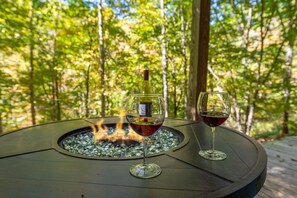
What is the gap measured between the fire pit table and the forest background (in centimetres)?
274

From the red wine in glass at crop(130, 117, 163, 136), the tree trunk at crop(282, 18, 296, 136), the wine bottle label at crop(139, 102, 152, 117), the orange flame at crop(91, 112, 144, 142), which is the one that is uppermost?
the tree trunk at crop(282, 18, 296, 136)

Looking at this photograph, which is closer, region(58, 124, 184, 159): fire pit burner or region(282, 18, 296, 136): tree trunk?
region(58, 124, 184, 159): fire pit burner

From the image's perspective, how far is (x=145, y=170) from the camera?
26.7 inches

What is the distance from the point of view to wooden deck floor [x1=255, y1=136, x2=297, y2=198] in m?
1.68

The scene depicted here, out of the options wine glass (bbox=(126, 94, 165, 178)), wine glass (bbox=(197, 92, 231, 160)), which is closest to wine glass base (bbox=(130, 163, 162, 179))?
wine glass (bbox=(126, 94, 165, 178))

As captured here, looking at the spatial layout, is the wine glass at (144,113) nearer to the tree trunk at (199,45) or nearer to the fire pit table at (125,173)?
the fire pit table at (125,173)

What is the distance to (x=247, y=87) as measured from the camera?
362 cm

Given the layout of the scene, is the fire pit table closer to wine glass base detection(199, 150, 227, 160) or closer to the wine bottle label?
wine glass base detection(199, 150, 227, 160)

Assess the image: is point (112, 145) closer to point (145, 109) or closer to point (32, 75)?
point (145, 109)

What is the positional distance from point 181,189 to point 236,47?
11.4 feet

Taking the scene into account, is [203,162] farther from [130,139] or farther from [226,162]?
[130,139]

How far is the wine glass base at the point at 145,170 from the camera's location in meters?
0.65

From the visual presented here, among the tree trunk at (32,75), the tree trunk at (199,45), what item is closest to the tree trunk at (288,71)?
the tree trunk at (199,45)

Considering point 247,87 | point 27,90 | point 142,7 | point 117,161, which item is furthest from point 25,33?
point 247,87
